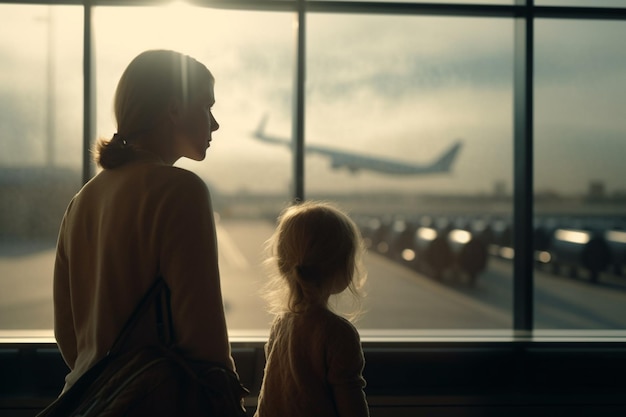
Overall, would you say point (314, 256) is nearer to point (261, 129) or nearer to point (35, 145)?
point (261, 129)

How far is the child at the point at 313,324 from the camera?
150cm

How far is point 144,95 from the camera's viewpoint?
1.15m

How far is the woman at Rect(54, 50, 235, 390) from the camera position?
3.44ft

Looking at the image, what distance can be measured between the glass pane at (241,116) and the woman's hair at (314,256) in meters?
2.33

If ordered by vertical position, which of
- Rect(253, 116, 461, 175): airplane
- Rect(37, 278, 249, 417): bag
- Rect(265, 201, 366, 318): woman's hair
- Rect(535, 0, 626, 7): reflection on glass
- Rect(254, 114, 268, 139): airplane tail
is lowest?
Rect(37, 278, 249, 417): bag

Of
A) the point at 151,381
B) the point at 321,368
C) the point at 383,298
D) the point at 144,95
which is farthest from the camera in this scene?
the point at 383,298

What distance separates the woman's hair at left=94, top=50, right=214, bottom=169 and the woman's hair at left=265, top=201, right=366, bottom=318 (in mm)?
538

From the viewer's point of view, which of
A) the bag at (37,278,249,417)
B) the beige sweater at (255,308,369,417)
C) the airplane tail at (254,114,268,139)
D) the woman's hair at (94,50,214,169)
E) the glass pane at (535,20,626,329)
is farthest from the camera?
the glass pane at (535,20,626,329)

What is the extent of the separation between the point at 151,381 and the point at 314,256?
640mm

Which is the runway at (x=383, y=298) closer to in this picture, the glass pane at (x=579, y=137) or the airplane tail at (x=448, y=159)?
the glass pane at (x=579, y=137)

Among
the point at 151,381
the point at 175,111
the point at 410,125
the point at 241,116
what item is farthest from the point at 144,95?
the point at 410,125

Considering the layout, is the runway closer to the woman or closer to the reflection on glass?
the reflection on glass

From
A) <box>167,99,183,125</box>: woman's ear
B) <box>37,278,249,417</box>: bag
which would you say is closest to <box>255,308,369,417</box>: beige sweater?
<box>37,278,249,417</box>: bag

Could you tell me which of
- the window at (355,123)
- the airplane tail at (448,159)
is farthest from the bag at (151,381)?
the airplane tail at (448,159)
